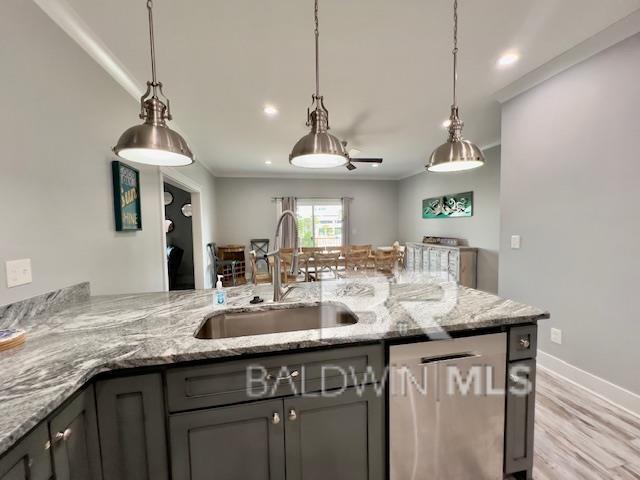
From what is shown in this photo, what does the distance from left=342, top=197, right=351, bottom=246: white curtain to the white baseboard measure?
465cm

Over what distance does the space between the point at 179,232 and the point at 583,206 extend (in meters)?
6.68

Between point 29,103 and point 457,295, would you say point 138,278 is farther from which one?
point 457,295

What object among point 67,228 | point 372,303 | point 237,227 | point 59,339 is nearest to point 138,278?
point 67,228

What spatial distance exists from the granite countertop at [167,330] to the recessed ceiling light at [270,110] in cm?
196

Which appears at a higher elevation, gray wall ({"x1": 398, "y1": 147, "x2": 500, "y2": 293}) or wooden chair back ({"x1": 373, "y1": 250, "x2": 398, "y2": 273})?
→ gray wall ({"x1": 398, "y1": 147, "x2": 500, "y2": 293})

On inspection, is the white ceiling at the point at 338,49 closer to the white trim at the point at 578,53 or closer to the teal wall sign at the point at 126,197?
the white trim at the point at 578,53

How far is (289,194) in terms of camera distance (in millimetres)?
6562

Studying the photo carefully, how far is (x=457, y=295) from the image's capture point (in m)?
1.62

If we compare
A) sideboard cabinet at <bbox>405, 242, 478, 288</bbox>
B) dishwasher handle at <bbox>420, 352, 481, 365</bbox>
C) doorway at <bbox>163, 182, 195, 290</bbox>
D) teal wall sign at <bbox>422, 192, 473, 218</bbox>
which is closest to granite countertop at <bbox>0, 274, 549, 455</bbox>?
dishwasher handle at <bbox>420, 352, 481, 365</bbox>

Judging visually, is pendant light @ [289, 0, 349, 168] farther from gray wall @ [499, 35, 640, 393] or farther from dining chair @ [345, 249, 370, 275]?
dining chair @ [345, 249, 370, 275]

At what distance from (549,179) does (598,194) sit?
0.37m

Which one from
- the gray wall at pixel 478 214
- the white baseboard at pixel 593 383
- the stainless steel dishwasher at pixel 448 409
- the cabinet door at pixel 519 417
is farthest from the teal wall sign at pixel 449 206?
the stainless steel dishwasher at pixel 448 409

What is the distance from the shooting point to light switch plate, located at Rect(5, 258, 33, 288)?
1.23 metres

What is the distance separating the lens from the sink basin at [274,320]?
144 centimetres
